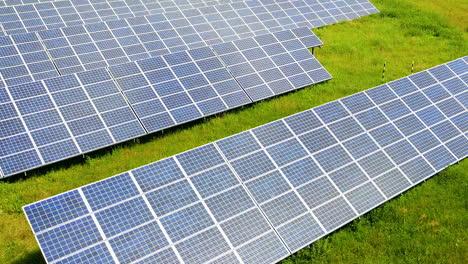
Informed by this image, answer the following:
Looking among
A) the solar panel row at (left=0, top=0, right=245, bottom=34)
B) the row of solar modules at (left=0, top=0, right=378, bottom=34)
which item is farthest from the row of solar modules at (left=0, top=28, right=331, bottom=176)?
the solar panel row at (left=0, top=0, right=245, bottom=34)

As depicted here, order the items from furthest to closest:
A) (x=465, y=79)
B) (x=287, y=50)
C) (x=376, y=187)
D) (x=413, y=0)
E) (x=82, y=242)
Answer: (x=413, y=0) < (x=287, y=50) < (x=465, y=79) < (x=376, y=187) < (x=82, y=242)

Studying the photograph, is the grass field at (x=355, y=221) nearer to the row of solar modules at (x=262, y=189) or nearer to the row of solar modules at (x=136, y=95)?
the row of solar modules at (x=136, y=95)

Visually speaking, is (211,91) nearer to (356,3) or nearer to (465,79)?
(465,79)

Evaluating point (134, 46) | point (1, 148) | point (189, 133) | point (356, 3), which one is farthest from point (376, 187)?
point (356, 3)

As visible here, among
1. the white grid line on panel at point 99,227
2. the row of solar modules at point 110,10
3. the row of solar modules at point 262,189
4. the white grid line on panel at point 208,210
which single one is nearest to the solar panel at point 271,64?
the row of solar modules at point 262,189

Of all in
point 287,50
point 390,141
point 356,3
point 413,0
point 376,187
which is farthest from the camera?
point 413,0

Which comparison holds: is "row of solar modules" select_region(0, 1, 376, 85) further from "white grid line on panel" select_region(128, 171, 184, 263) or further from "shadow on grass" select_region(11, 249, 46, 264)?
"white grid line on panel" select_region(128, 171, 184, 263)
